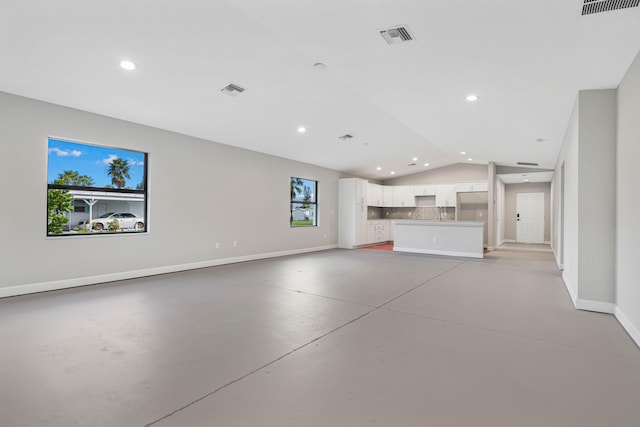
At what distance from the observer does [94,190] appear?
4742 mm

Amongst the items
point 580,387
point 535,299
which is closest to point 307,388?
point 580,387

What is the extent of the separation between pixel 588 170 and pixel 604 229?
0.68m

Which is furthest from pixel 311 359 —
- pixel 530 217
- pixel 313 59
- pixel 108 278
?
pixel 530 217

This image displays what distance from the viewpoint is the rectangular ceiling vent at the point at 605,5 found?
215 centimetres

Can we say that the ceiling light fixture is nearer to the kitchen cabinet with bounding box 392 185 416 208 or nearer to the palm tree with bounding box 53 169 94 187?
the palm tree with bounding box 53 169 94 187

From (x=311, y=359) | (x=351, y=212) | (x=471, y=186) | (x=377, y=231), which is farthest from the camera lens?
(x=377, y=231)

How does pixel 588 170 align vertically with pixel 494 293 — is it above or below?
above

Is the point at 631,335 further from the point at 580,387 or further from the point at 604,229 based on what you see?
the point at 580,387

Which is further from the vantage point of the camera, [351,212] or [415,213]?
[415,213]

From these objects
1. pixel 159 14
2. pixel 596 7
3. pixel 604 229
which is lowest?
pixel 604 229

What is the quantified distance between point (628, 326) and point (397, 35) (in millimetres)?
3444

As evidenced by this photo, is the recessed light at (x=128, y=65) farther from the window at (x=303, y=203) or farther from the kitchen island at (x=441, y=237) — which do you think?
the kitchen island at (x=441, y=237)

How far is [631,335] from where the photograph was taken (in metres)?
2.83

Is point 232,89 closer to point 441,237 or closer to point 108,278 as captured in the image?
point 108,278
